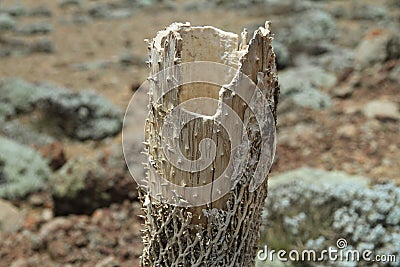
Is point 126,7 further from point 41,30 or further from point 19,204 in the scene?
point 19,204

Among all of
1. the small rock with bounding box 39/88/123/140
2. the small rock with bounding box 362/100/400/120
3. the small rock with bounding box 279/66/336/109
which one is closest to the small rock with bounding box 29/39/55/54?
the small rock with bounding box 39/88/123/140

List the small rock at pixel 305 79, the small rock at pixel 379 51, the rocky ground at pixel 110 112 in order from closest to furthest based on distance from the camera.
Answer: the rocky ground at pixel 110 112 < the small rock at pixel 305 79 < the small rock at pixel 379 51

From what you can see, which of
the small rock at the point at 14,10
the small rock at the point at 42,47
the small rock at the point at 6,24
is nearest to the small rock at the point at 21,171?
the small rock at the point at 42,47

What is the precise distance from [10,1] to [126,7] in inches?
131

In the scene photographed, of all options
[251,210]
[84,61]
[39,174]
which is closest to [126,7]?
[84,61]

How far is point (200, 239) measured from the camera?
7.45 feet

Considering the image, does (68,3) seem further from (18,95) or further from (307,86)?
(307,86)

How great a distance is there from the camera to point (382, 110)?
21.7 feet

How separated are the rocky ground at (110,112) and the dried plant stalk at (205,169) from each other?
5.95 ft

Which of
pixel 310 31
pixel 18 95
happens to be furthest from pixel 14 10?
pixel 310 31

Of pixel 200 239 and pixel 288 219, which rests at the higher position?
pixel 200 239

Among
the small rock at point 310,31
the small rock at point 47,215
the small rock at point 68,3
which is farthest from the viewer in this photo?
the small rock at point 68,3

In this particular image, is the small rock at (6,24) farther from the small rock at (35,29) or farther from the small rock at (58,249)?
the small rock at (58,249)

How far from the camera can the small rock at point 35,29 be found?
43.8 feet
